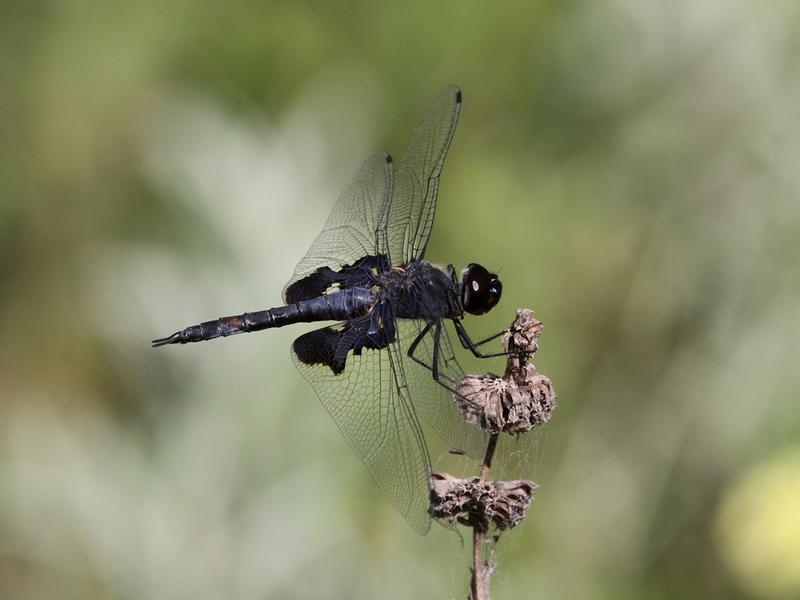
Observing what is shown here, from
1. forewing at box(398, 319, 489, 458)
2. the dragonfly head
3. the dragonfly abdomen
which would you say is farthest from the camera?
the dragonfly abdomen

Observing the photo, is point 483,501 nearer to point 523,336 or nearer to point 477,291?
point 523,336

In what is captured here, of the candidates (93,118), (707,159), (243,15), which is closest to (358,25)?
(243,15)

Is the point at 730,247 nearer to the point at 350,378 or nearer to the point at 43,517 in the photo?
the point at 350,378

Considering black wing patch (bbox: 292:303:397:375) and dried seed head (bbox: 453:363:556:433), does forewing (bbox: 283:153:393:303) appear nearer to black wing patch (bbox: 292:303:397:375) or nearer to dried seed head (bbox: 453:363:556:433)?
black wing patch (bbox: 292:303:397:375)

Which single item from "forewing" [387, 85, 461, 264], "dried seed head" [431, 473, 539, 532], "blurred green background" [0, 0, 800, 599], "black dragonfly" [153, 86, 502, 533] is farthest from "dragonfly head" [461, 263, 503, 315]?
"dried seed head" [431, 473, 539, 532]

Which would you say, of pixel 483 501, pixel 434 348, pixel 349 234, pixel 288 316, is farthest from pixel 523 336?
pixel 288 316

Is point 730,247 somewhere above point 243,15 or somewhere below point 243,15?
below
